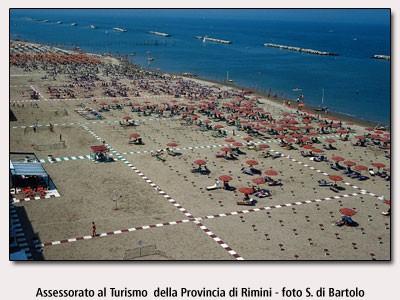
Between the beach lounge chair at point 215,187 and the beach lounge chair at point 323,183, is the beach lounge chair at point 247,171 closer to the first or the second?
the beach lounge chair at point 215,187

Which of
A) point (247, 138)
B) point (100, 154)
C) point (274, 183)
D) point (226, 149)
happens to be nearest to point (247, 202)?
point (274, 183)

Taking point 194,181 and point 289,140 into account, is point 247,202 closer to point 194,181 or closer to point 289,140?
point 194,181

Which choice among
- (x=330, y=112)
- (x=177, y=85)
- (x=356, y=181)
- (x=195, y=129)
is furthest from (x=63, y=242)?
(x=177, y=85)

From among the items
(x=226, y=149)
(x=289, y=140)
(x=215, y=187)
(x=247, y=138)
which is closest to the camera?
(x=215, y=187)

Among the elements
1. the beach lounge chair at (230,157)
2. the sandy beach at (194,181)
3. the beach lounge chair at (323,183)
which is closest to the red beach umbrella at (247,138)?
the sandy beach at (194,181)

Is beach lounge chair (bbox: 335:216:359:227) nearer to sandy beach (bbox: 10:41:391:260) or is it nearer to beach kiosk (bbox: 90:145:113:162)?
sandy beach (bbox: 10:41:391:260)
